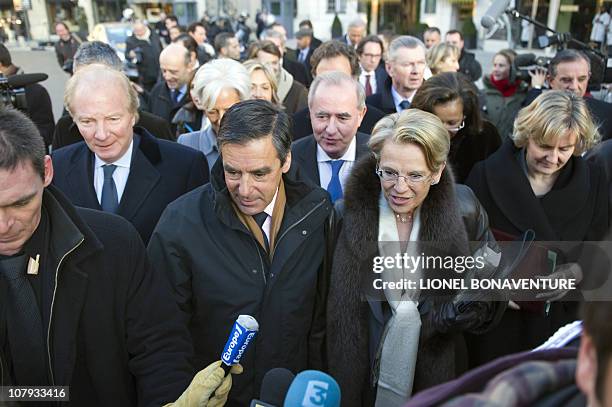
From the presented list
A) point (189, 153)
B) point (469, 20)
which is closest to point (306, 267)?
point (189, 153)

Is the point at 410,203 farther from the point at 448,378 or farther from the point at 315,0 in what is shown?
the point at 315,0

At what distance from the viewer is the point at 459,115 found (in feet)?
10.2

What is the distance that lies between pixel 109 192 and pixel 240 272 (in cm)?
96

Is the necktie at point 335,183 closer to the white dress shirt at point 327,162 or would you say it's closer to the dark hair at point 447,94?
the white dress shirt at point 327,162

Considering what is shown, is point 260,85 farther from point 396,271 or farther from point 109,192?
point 396,271

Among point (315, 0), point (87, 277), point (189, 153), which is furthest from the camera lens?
point (315, 0)

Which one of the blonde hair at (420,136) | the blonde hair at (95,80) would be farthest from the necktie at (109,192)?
the blonde hair at (420,136)

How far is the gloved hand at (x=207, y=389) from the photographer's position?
143 cm

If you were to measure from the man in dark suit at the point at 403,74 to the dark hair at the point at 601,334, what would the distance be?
356 cm

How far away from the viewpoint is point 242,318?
1452mm

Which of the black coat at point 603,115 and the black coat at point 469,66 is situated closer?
the black coat at point 603,115

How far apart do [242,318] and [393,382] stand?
86cm

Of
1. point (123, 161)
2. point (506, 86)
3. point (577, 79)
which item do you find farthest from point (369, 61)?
point (123, 161)

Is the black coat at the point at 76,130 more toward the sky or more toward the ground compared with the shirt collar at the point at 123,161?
more toward the ground
